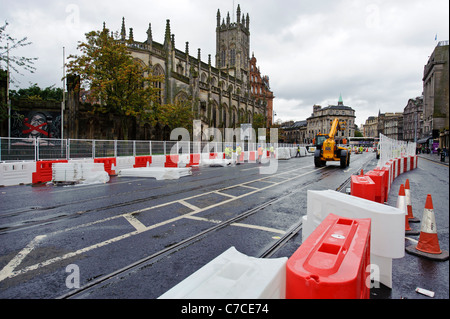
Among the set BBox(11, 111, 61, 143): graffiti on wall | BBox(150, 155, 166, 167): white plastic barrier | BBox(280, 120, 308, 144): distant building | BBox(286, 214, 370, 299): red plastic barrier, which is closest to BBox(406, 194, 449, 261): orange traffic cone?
BBox(286, 214, 370, 299): red plastic barrier

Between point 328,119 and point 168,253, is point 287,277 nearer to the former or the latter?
→ point 168,253

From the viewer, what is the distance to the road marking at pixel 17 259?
327cm

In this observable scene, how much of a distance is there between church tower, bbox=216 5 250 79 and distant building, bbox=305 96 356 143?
68531 mm

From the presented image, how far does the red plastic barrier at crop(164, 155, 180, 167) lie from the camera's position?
1783cm

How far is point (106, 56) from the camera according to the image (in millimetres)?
22969

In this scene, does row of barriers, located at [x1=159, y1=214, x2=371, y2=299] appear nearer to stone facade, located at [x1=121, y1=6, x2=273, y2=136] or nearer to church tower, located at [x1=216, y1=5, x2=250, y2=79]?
stone facade, located at [x1=121, y1=6, x2=273, y2=136]

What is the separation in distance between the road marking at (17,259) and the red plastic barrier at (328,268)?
136 inches

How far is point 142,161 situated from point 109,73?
40.5 ft

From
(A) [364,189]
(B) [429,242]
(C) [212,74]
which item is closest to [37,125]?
(A) [364,189]

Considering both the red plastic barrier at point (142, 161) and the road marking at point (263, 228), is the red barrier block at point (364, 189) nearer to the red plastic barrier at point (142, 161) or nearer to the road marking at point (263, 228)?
the road marking at point (263, 228)

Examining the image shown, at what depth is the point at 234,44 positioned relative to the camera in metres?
71.7

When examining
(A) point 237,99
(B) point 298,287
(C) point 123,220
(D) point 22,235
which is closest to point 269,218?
(C) point 123,220

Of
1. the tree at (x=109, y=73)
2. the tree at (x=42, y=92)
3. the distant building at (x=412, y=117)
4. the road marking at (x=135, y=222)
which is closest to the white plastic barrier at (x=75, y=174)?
the road marking at (x=135, y=222)

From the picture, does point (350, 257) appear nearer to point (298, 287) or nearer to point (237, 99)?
point (298, 287)
